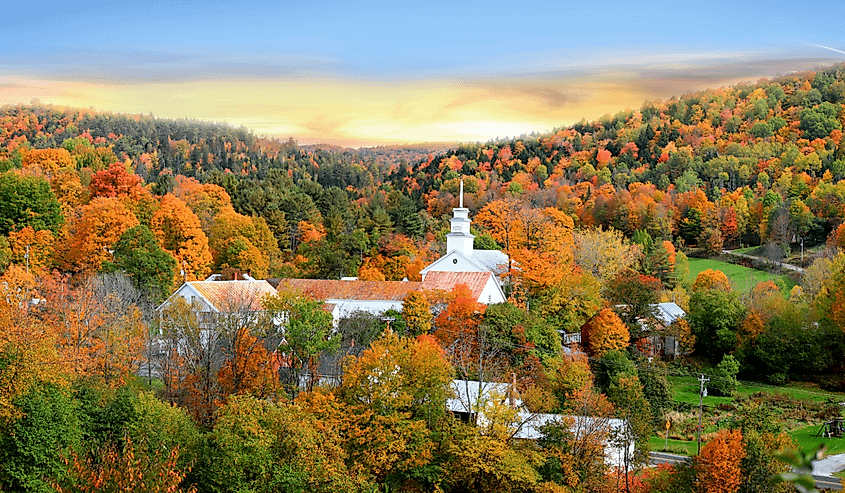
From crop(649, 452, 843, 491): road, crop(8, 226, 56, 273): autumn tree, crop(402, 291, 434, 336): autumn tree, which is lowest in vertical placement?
crop(649, 452, 843, 491): road

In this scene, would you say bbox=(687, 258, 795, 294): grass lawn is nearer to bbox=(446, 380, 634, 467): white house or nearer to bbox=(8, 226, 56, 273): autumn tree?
bbox=(446, 380, 634, 467): white house

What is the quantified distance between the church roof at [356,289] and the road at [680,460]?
17.0 m

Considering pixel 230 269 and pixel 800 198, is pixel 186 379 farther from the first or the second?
pixel 800 198

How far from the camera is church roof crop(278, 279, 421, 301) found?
47250mm

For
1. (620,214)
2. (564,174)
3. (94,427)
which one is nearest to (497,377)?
(94,427)

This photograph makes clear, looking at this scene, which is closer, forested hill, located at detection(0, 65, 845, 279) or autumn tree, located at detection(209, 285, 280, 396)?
autumn tree, located at detection(209, 285, 280, 396)

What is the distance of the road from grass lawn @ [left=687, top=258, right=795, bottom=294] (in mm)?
36830

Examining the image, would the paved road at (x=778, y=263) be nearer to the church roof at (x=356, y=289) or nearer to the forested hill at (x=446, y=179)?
the forested hill at (x=446, y=179)

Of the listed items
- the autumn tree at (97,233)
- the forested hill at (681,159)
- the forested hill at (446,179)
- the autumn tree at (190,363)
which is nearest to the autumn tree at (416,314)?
the autumn tree at (190,363)

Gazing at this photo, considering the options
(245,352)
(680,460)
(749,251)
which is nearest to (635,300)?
(680,460)

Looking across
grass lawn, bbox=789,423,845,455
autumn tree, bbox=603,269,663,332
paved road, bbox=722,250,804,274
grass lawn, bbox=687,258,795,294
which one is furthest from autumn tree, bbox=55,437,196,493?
paved road, bbox=722,250,804,274

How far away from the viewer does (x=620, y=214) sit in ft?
315

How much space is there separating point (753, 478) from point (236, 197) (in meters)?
63.2

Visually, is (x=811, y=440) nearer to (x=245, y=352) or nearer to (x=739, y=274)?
(x=245, y=352)
